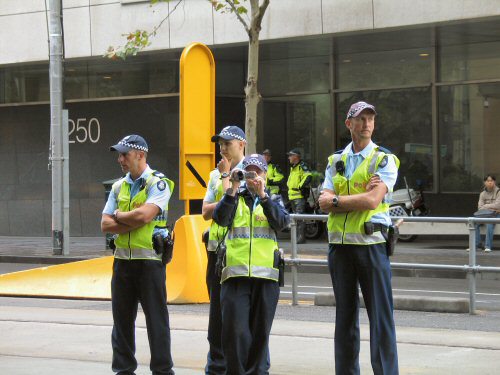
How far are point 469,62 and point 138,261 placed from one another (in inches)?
712

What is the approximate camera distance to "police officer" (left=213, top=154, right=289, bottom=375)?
289 inches

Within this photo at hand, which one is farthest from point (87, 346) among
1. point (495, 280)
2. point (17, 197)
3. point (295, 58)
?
point (17, 197)

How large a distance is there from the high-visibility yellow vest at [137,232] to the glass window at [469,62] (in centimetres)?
1740

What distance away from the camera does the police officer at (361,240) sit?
7172 mm

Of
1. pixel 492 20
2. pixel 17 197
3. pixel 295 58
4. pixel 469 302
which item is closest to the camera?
pixel 469 302

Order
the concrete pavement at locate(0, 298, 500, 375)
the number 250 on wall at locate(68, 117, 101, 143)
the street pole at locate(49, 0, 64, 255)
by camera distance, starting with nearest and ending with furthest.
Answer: the concrete pavement at locate(0, 298, 500, 375) → the street pole at locate(49, 0, 64, 255) → the number 250 on wall at locate(68, 117, 101, 143)

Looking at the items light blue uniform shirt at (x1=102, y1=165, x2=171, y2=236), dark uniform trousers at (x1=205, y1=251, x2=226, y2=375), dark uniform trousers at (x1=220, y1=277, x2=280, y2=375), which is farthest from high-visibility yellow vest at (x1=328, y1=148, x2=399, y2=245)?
light blue uniform shirt at (x1=102, y1=165, x2=171, y2=236)

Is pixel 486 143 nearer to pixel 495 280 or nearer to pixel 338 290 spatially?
pixel 495 280

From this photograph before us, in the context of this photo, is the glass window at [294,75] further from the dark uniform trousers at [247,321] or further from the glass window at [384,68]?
the dark uniform trousers at [247,321]

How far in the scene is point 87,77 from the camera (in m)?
28.8

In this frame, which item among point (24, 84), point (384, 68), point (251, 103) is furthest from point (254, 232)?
point (24, 84)

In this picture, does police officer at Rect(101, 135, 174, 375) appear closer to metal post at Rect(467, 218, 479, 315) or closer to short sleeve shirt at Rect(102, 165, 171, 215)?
short sleeve shirt at Rect(102, 165, 171, 215)

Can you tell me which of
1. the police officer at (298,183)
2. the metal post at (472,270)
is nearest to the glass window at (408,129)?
the police officer at (298,183)

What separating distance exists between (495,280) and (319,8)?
35.4 feet
